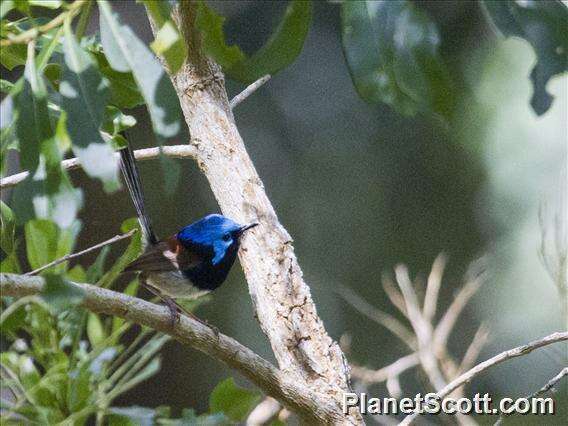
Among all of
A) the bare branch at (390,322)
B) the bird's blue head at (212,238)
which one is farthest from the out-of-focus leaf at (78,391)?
the bare branch at (390,322)

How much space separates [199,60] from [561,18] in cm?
126

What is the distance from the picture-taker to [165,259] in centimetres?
292

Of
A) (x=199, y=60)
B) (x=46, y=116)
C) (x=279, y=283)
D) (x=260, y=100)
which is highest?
(x=260, y=100)

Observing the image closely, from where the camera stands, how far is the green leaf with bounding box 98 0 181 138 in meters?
1.44

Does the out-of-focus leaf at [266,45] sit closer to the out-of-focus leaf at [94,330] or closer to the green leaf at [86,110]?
the green leaf at [86,110]

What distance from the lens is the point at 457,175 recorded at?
22.5 feet

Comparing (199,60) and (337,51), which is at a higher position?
(337,51)

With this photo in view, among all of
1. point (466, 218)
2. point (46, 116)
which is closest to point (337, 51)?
point (466, 218)

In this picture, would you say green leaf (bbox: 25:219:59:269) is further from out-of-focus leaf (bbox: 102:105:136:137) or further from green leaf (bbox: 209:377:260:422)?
green leaf (bbox: 209:377:260:422)

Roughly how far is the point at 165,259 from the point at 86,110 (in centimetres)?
140

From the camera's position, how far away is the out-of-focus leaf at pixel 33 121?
5.13 ft

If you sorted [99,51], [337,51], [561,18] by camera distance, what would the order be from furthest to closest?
[337,51], [99,51], [561,18]

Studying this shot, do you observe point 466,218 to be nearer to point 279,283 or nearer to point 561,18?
point 279,283

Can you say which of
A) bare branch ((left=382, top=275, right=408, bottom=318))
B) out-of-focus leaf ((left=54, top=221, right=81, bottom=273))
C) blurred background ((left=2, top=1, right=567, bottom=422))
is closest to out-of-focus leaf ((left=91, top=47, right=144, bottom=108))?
out-of-focus leaf ((left=54, top=221, right=81, bottom=273))
